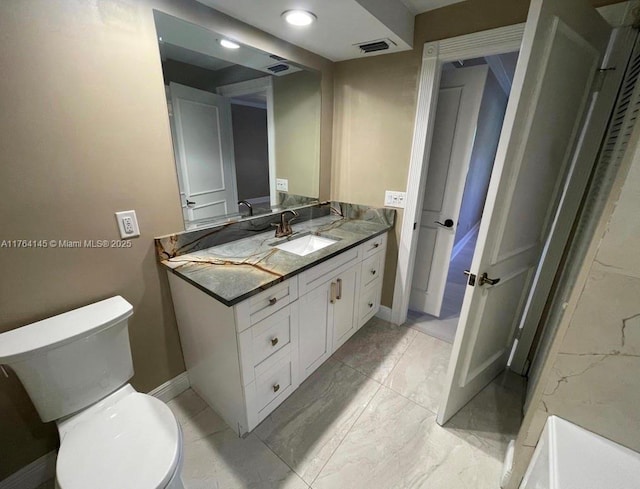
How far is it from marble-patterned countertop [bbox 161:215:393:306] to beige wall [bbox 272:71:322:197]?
55 cm

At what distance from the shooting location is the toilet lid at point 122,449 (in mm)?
853

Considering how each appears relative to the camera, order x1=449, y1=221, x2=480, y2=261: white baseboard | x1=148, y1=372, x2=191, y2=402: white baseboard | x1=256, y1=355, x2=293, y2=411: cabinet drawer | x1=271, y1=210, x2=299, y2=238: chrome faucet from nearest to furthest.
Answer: x1=256, y1=355, x2=293, y2=411: cabinet drawer < x1=148, y1=372, x2=191, y2=402: white baseboard < x1=271, y1=210, x2=299, y2=238: chrome faucet < x1=449, y1=221, x2=480, y2=261: white baseboard

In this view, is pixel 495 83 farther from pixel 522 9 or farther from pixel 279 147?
pixel 279 147

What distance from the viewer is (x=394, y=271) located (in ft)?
7.60

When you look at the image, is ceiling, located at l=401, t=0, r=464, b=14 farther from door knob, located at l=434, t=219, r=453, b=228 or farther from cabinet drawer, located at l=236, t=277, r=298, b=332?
cabinet drawer, located at l=236, t=277, r=298, b=332

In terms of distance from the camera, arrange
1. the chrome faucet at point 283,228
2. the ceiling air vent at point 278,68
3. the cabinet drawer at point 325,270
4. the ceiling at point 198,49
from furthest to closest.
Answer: the chrome faucet at point 283,228 < the ceiling air vent at point 278,68 < the cabinet drawer at point 325,270 < the ceiling at point 198,49

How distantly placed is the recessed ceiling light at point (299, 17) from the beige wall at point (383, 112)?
71 centimetres

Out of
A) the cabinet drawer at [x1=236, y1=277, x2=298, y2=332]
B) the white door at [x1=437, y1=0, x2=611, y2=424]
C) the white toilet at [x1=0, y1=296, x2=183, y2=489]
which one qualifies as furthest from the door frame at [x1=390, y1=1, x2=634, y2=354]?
the white toilet at [x1=0, y1=296, x2=183, y2=489]

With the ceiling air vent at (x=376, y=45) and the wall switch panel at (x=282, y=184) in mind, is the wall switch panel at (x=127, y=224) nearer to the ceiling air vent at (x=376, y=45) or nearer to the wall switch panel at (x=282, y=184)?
the wall switch panel at (x=282, y=184)

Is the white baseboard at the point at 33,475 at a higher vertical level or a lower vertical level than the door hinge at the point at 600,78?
lower

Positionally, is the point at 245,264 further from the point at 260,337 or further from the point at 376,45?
the point at 376,45

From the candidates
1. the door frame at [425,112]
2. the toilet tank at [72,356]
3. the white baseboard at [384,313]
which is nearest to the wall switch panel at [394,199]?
the door frame at [425,112]

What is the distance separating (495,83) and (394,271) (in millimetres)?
3022

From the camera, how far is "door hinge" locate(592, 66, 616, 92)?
129 cm
